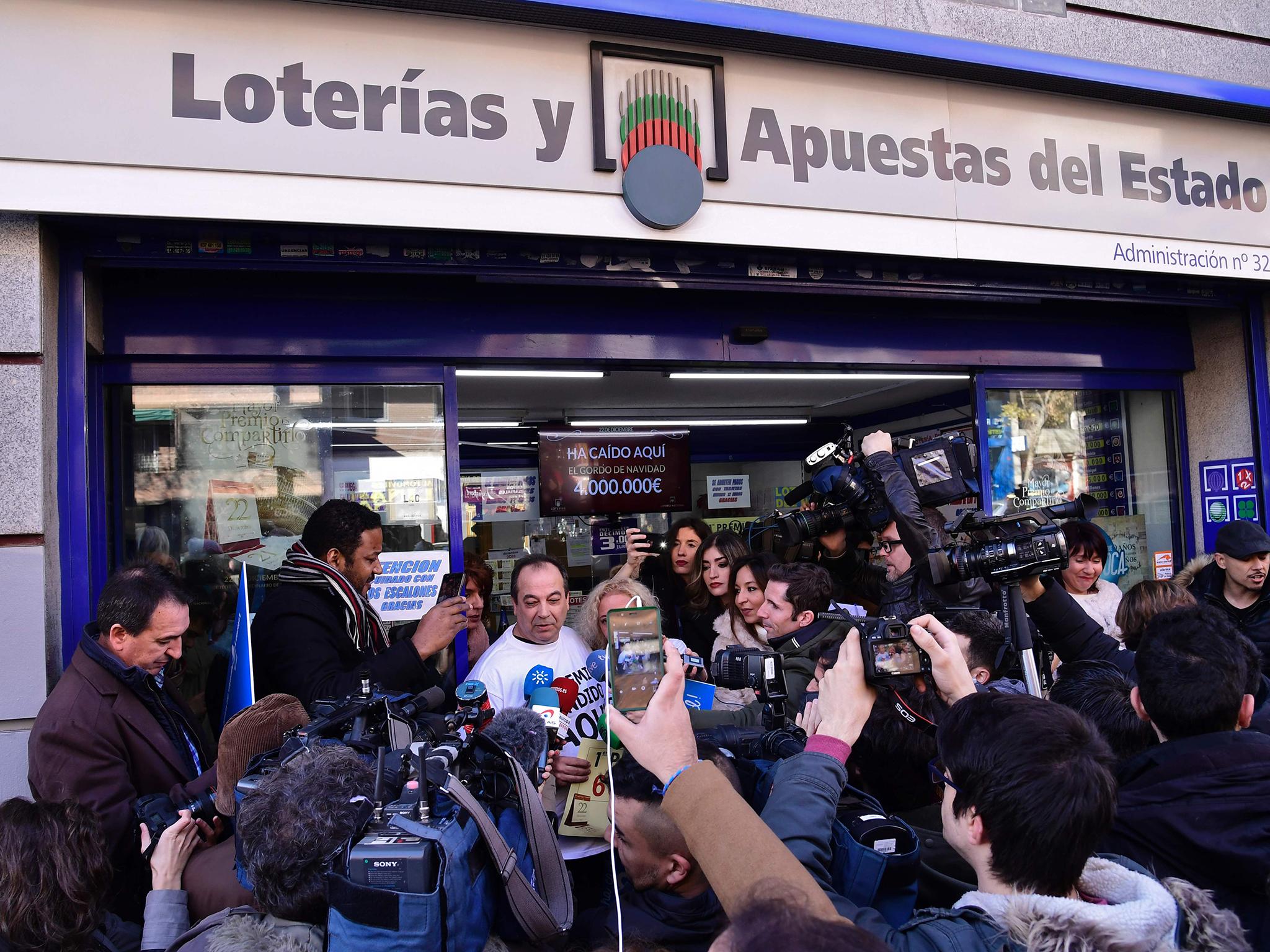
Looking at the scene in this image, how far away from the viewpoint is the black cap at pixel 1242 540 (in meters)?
3.96

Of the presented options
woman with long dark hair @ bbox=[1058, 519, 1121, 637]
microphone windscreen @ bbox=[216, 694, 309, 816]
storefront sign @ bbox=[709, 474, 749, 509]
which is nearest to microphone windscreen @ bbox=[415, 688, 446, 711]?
microphone windscreen @ bbox=[216, 694, 309, 816]

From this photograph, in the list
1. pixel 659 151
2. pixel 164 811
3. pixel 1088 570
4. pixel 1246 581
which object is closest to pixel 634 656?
pixel 164 811

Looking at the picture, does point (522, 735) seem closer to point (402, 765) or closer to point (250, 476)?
point (402, 765)

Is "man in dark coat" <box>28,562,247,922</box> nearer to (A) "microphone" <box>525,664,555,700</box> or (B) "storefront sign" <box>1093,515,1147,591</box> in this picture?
(A) "microphone" <box>525,664,555,700</box>

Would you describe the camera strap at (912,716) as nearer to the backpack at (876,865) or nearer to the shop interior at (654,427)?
the backpack at (876,865)

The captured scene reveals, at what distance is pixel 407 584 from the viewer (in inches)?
161

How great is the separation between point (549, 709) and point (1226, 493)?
517 centimetres

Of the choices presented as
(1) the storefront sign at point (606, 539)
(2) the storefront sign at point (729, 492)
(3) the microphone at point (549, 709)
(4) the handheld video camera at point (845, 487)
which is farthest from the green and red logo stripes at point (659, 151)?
(2) the storefront sign at point (729, 492)

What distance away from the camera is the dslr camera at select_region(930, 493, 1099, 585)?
8.43 ft

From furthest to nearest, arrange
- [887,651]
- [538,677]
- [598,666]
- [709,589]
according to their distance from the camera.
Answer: [709,589] < [538,677] < [598,666] < [887,651]

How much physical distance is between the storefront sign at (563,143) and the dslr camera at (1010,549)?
1779 millimetres

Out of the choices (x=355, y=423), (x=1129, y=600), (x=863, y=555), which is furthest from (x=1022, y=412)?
(x=355, y=423)

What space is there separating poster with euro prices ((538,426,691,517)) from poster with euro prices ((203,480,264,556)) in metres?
2.53

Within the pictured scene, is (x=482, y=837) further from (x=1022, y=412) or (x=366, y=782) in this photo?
(x=1022, y=412)
